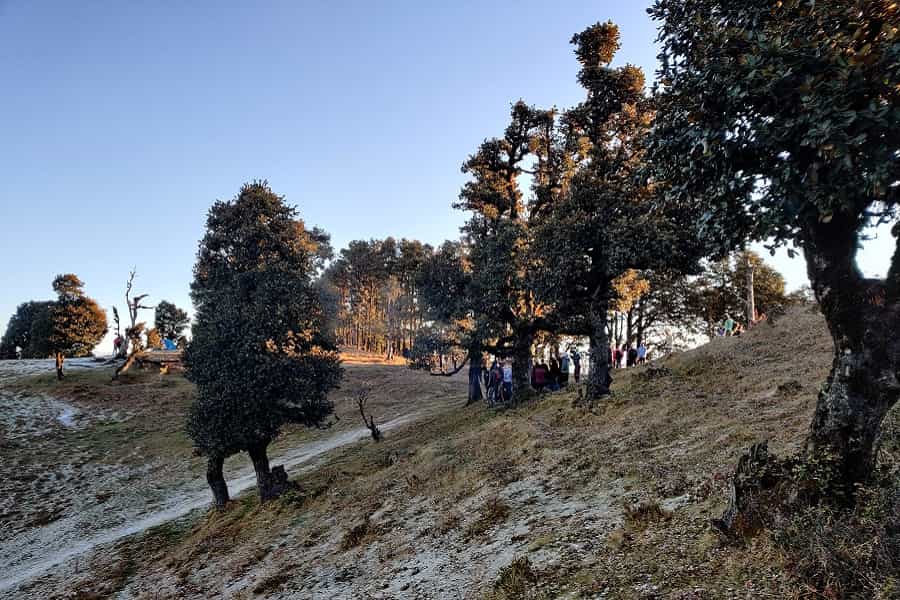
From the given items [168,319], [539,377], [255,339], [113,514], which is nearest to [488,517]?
[255,339]

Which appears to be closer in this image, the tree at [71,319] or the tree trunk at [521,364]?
the tree trunk at [521,364]

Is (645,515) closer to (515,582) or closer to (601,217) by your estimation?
(515,582)

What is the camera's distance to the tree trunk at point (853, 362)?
5773 millimetres

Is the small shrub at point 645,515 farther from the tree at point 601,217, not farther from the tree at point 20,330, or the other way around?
the tree at point 20,330

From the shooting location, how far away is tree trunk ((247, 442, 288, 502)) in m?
18.1

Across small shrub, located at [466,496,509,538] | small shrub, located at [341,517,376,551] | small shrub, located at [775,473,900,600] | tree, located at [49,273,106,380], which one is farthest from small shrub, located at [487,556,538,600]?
tree, located at [49,273,106,380]

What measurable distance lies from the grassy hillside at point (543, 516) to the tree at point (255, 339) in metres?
2.69

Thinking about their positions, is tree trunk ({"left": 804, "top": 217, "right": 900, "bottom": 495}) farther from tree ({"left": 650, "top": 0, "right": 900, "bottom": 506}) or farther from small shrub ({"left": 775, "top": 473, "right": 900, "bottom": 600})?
small shrub ({"left": 775, "top": 473, "right": 900, "bottom": 600})

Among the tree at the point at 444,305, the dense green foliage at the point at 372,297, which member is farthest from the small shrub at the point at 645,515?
the dense green foliage at the point at 372,297

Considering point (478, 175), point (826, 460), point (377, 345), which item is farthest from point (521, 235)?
point (377, 345)

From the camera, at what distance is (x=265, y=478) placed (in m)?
18.3

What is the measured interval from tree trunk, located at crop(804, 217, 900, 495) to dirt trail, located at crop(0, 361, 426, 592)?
72.5 ft

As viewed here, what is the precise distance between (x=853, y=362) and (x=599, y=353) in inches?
531

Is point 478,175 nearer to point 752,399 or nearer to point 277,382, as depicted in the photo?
point 277,382
